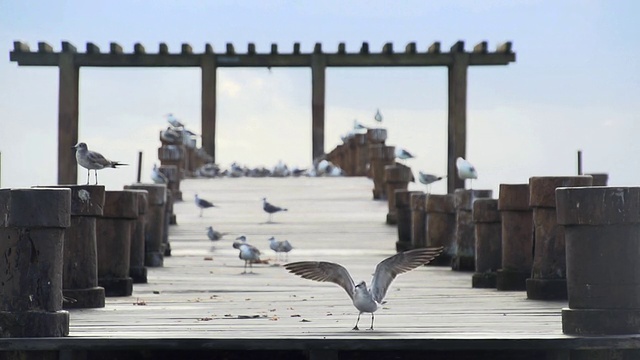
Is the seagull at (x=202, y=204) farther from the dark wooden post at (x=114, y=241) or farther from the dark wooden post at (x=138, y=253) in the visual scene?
the dark wooden post at (x=114, y=241)

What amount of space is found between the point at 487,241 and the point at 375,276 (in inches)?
196

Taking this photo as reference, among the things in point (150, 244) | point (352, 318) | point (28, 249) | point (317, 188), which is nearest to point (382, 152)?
point (317, 188)

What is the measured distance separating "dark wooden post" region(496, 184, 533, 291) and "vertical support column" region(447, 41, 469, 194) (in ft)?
63.5

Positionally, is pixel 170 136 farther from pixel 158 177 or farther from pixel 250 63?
pixel 250 63

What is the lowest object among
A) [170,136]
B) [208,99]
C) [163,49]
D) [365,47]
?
[170,136]

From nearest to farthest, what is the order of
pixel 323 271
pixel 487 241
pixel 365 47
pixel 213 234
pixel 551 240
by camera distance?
pixel 323 271 < pixel 551 240 < pixel 487 241 < pixel 213 234 < pixel 365 47

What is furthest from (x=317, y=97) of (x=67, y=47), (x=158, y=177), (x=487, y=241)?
(x=487, y=241)

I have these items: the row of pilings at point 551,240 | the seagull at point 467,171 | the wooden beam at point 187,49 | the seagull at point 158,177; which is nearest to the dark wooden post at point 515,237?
the row of pilings at point 551,240

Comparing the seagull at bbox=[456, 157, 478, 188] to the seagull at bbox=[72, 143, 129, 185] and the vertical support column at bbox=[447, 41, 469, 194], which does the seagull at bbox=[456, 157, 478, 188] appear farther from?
the vertical support column at bbox=[447, 41, 469, 194]

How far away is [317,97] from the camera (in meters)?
39.0

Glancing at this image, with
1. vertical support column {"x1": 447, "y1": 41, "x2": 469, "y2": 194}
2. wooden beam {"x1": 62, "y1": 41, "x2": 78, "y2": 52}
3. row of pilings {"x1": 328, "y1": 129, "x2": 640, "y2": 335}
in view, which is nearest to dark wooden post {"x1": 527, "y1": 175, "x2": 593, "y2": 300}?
row of pilings {"x1": 328, "y1": 129, "x2": 640, "y2": 335}

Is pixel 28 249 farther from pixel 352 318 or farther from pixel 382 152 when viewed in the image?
pixel 382 152

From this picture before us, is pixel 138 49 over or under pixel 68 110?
over

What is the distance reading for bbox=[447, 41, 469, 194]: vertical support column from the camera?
114 ft
